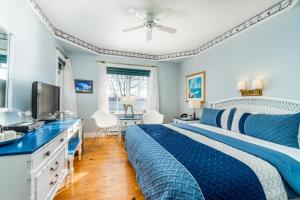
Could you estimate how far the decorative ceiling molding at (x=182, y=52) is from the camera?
243 cm

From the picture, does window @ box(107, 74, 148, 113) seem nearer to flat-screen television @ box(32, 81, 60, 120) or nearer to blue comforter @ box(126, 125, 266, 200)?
flat-screen television @ box(32, 81, 60, 120)

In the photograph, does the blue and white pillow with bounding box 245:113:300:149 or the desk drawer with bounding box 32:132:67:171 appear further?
the blue and white pillow with bounding box 245:113:300:149

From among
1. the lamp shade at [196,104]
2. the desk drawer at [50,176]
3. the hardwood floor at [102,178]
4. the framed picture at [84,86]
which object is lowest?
the hardwood floor at [102,178]

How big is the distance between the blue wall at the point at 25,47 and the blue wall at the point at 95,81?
1.62 m

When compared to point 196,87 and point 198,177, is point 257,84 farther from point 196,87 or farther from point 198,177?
point 198,177

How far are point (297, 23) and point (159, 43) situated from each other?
2.62 metres

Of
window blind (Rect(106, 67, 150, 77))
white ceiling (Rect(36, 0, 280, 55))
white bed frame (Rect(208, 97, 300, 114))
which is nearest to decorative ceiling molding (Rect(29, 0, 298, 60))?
white ceiling (Rect(36, 0, 280, 55))

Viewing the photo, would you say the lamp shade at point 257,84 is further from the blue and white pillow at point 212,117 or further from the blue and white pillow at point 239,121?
the blue and white pillow at point 212,117

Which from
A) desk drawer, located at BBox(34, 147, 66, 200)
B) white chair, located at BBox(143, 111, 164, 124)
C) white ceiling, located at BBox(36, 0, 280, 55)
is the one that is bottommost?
desk drawer, located at BBox(34, 147, 66, 200)

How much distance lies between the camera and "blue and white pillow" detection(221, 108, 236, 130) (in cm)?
285

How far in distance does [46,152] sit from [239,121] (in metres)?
2.69

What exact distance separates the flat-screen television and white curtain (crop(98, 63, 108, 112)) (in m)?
1.77

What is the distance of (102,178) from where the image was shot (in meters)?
2.31

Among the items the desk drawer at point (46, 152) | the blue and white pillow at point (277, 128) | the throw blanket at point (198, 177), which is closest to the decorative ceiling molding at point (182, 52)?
the blue and white pillow at point (277, 128)
